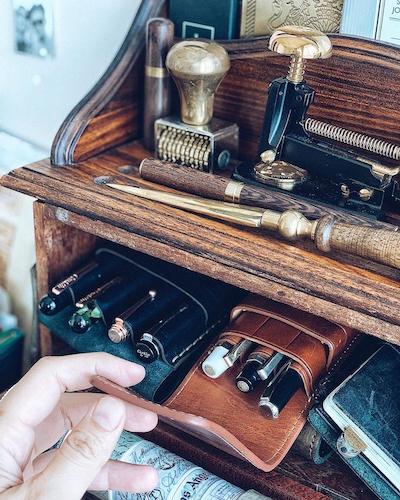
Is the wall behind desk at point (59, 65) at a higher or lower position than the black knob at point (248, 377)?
higher

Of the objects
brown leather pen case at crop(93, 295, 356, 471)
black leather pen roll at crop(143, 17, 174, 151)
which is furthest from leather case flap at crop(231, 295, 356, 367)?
black leather pen roll at crop(143, 17, 174, 151)


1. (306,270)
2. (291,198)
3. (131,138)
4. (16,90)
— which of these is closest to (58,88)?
(16,90)

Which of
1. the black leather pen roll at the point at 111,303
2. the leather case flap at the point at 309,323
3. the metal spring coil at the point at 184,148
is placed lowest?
the black leather pen roll at the point at 111,303

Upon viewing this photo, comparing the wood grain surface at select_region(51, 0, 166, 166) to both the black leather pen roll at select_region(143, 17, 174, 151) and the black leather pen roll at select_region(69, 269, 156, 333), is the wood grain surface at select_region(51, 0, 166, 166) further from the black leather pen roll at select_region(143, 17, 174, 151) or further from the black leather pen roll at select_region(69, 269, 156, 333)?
the black leather pen roll at select_region(69, 269, 156, 333)

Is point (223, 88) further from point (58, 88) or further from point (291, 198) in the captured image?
point (58, 88)

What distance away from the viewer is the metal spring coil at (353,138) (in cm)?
80

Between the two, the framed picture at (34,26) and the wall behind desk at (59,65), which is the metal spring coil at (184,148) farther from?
the framed picture at (34,26)

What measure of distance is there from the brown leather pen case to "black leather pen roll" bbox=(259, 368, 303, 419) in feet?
0.04

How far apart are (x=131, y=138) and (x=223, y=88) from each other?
159 mm

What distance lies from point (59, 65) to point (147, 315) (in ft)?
2.00

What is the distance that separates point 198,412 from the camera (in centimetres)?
80

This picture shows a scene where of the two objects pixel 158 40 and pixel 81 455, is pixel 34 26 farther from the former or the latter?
pixel 81 455

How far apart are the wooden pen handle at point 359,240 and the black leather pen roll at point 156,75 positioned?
36 centimetres

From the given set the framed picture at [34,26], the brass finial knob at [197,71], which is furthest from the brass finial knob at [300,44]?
the framed picture at [34,26]
